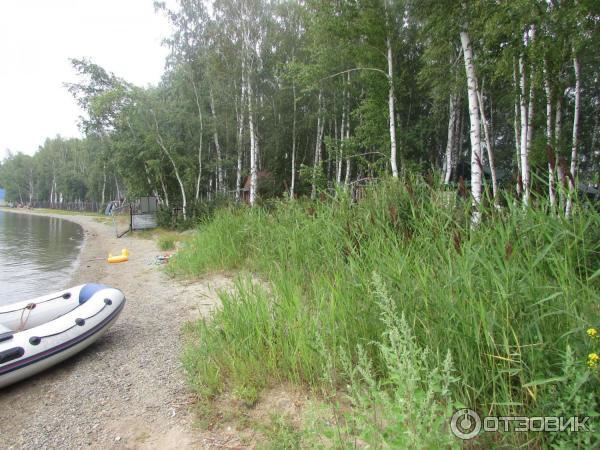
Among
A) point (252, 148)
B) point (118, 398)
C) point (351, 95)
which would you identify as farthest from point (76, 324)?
point (351, 95)

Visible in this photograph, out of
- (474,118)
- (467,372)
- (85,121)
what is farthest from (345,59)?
(85,121)

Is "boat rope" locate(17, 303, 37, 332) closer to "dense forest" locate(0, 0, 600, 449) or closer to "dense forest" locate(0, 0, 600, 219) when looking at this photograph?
"dense forest" locate(0, 0, 600, 449)

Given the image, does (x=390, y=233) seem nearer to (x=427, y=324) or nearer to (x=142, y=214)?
(x=427, y=324)

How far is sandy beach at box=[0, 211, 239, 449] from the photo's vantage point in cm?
248

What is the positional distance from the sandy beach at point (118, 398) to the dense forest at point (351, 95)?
11.7 feet

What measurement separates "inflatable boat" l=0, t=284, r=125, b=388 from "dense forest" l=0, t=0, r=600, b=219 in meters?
3.77

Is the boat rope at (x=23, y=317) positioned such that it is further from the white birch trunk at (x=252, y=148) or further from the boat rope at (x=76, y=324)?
the white birch trunk at (x=252, y=148)

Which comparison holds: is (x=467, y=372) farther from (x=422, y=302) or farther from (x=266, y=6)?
(x=266, y=6)

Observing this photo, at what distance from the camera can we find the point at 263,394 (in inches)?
102

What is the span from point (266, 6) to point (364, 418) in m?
18.3

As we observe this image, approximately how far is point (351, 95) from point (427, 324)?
15.5 m

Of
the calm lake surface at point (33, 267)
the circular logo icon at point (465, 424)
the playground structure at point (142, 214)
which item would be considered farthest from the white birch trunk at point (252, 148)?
the circular logo icon at point (465, 424)

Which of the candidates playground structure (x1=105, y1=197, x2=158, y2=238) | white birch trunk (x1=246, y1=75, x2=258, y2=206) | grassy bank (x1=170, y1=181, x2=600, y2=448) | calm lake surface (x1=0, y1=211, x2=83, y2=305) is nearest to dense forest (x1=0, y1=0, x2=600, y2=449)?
grassy bank (x1=170, y1=181, x2=600, y2=448)

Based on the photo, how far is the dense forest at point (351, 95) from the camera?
718cm
